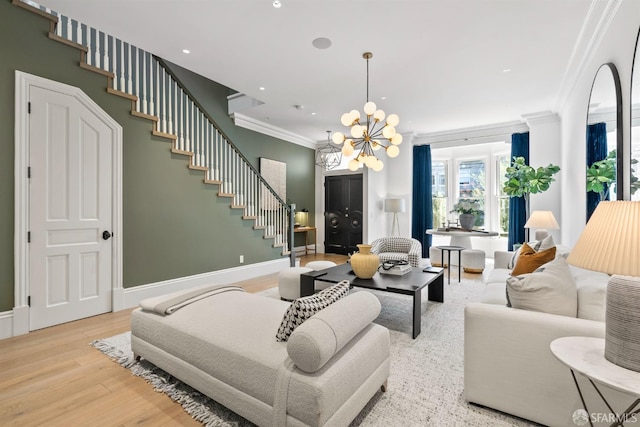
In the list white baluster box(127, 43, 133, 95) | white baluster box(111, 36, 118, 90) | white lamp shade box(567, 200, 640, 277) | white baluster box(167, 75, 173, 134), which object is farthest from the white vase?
white baluster box(111, 36, 118, 90)

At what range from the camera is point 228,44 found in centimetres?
340

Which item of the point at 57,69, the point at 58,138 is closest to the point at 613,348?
the point at 58,138

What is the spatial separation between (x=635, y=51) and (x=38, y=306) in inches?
214

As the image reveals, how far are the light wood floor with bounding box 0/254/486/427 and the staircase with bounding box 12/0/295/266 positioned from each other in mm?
2541

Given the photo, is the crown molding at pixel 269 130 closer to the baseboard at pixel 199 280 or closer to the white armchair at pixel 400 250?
the baseboard at pixel 199 280

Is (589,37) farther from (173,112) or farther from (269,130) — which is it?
(269,130)

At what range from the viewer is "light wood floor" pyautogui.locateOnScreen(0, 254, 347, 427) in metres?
1.74

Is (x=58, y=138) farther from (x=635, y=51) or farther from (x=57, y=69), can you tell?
(x=635, y=51)

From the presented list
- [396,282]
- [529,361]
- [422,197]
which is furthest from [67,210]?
[422,197]

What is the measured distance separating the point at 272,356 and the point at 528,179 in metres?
5.35

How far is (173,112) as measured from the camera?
4266 millimetres

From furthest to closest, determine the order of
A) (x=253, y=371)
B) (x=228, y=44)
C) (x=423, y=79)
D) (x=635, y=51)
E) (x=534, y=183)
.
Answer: (x=534, y=183), (x=423, y=79), (x=228, y=44), (x=635, y=51), (x=253, y=371)

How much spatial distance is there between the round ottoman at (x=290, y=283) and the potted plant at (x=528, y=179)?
4009 millimetres

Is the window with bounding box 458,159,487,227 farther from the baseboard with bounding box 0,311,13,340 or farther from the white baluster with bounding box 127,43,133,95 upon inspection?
the baseboard with bounding box 0,311,13,340
